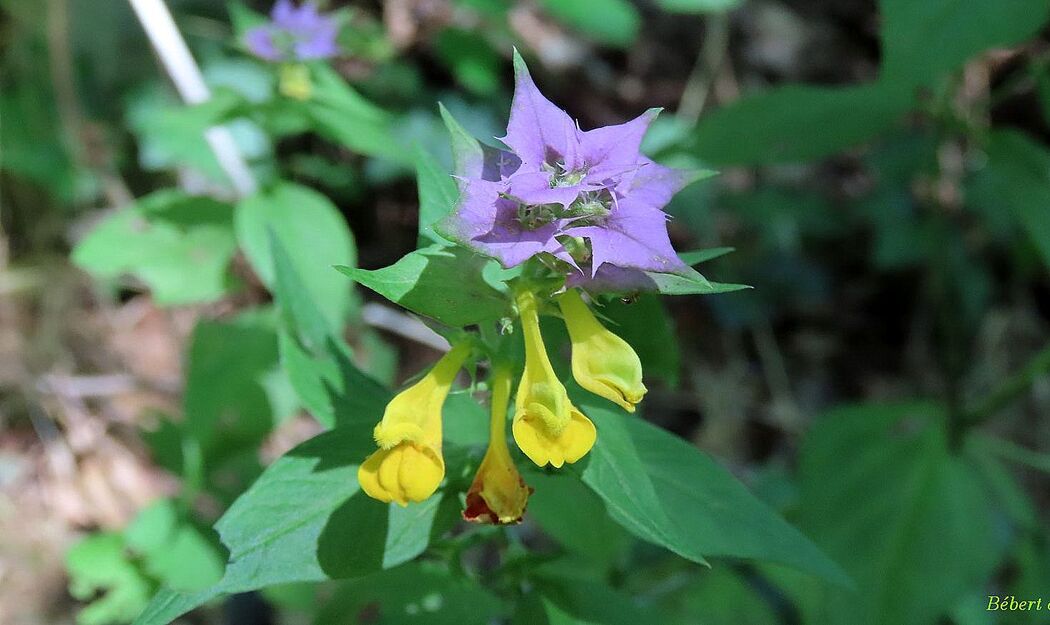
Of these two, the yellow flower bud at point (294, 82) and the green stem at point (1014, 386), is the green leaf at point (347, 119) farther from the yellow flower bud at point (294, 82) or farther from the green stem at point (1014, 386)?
the green stem at point (1014, 386)

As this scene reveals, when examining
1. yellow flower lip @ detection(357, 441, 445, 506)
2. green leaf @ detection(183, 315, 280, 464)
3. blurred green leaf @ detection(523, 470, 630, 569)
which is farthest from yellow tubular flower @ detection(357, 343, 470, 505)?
green leaf @ detection(183, 315, 280, 464)

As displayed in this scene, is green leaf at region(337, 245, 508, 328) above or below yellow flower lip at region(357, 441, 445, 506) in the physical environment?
above

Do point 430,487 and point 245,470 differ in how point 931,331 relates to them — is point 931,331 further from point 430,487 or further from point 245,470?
point 430,487

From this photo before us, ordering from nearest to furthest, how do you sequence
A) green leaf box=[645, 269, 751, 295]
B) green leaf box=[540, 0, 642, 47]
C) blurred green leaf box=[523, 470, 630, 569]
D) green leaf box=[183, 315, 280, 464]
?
green leaf box=[645, 269, 751, 295] < blurred green leaf box=[523, 470, 630, 569] < green leaf box=[183, 315, 280, 464] < green leaf box=[540, 0, 642, 47]

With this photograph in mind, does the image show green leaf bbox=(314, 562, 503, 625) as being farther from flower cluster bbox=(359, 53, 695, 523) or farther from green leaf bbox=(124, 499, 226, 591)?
green leaf bbox=(124, 499, 226, 591)

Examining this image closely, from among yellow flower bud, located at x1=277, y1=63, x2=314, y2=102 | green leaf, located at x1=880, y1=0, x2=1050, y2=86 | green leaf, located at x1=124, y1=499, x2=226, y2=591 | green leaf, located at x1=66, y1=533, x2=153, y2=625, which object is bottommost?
green leaf, located at x1=66, y1=533, x2=153, y2=625

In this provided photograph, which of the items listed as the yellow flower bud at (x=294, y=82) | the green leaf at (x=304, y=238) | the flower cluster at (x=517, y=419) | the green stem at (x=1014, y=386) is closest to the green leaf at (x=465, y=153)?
the flower cluster at (x=517, y=419)
